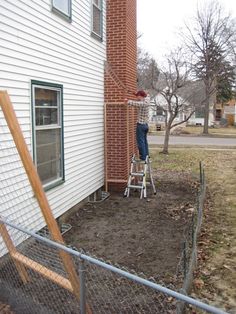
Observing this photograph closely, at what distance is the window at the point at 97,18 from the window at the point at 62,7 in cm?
172

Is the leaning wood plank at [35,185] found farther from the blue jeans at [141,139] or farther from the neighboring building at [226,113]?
the neighboring building at [226,113]

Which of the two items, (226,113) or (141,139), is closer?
(141,139)

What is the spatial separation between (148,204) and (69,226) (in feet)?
8.00

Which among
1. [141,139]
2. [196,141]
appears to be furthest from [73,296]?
[196,141]

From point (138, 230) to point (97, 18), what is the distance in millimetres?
5411

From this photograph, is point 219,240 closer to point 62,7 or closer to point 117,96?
point 117,96

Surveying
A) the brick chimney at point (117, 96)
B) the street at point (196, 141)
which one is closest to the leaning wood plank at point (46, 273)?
the brick chimney at point (117, 96)

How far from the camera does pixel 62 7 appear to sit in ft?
23.7

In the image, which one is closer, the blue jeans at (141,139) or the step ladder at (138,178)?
the step ladder at (138,178)

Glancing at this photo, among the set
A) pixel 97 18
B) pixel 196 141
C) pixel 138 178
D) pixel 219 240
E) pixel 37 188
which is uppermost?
pixel 97 18

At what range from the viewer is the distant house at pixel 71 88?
5582 mm

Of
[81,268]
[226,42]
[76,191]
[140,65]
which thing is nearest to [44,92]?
[76,191]

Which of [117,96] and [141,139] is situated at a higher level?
[117,96]

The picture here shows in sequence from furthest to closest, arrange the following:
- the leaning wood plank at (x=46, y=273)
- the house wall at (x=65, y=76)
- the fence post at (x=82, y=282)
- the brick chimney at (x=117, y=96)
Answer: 1. the brick chimney at (x=117, y=96)
2. the house wall at (x=65, y=76)
3. the leaning wood plank at (x=46, y=273)
4. the fence post at (x=82, y=282)
